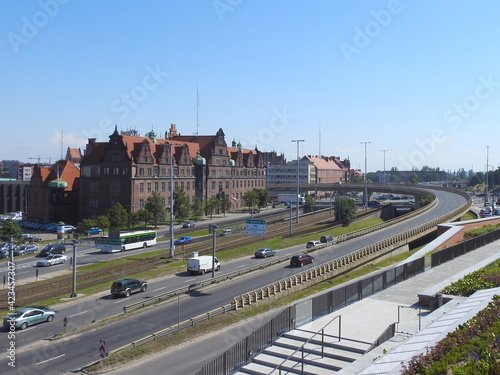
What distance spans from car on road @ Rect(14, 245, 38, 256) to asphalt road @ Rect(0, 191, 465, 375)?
2261cm

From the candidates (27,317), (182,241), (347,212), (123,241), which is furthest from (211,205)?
(27,317)

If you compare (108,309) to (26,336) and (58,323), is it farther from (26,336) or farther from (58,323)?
(26,336)

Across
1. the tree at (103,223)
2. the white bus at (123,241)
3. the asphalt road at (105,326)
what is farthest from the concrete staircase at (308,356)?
the tree at (103,223)

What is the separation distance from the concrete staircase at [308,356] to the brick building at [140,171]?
62.9 m

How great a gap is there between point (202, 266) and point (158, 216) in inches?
1378

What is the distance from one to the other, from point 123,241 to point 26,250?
10762 millimetres

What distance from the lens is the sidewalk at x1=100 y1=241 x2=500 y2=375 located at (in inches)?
651

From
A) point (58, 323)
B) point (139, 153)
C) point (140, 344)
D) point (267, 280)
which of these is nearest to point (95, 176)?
point (139, 153)

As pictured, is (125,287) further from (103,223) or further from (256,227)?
(103,223)

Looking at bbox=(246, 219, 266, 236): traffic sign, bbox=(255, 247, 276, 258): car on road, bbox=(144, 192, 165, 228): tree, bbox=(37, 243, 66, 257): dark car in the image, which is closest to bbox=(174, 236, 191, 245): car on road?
bbox=(246, 219, 266, 236): traffic sign

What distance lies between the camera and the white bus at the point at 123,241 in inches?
2138

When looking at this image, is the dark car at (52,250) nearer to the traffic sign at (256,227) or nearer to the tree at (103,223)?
the tree at (103,223)

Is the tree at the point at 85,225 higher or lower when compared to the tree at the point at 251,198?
lower

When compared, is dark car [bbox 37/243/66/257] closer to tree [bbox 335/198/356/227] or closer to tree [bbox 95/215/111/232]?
tree [bbox 95/215/111/232]
